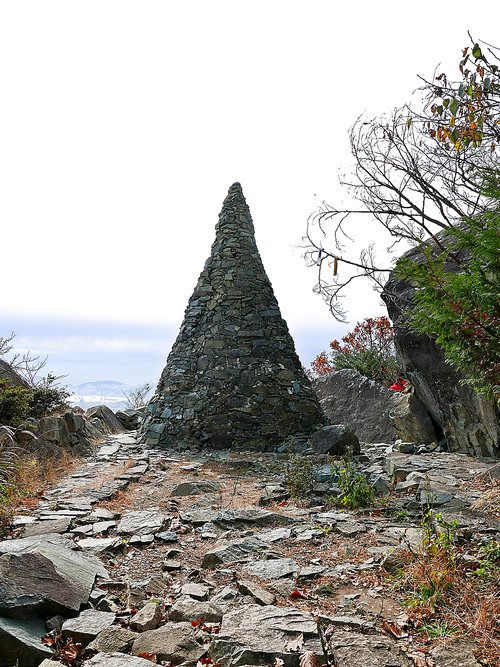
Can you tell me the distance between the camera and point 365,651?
230 cm

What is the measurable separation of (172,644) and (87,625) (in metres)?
0.58

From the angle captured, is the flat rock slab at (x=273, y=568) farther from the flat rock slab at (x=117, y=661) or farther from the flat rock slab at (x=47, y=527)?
the flat rock slab at (x=47, y=527)

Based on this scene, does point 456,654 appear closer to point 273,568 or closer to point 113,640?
point 273,568

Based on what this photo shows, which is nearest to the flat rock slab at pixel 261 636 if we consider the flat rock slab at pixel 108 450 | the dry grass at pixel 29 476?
the dry grass at pixel 29 476

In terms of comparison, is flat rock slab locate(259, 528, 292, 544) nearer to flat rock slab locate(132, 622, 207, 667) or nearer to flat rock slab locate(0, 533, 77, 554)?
flat rock slab locate(132, 622, 207, 667)

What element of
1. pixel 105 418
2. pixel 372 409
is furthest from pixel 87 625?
pixel 105 418

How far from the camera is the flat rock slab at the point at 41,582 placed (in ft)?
8.39

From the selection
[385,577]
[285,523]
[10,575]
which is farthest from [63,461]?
[385,577]

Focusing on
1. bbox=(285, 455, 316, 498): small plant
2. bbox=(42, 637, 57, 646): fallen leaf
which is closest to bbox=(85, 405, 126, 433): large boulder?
bbox=(285, 455, 316, 498): small plant

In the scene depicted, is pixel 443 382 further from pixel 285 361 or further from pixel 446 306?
pixel 446 306

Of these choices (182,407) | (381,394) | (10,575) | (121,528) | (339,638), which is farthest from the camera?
(381,394)

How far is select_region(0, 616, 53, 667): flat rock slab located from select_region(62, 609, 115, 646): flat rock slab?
169 millimetres

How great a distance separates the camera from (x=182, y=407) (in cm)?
959

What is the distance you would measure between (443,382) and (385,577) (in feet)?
15.6
